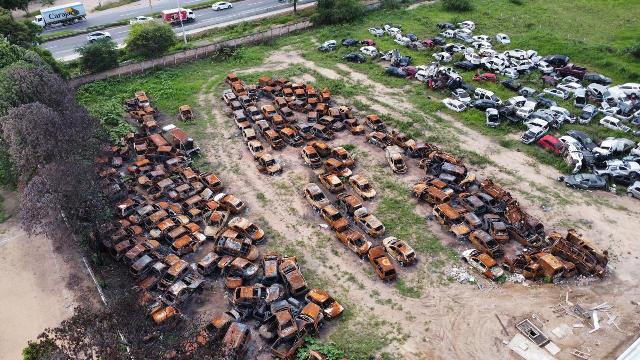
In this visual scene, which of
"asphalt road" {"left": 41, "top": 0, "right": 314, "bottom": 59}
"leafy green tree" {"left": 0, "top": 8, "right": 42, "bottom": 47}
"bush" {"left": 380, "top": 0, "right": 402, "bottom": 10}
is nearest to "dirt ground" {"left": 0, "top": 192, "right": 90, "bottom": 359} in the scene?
"leafy green tree" {"left": 0, "top": 8, "right": 42, "bottom": 47}

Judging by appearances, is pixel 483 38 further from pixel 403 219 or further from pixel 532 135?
pixel 403 219

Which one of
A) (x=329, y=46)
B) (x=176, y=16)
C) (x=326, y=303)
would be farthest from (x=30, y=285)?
(x=176, y=16)

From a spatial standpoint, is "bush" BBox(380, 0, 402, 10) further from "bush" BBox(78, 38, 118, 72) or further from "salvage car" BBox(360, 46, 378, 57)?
"bush" BBox(78, 38, 118, 72)

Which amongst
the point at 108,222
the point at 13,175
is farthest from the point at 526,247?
the point at 13,175

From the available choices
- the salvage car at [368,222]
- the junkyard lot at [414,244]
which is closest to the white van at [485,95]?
the junkyard lot at [414,244]

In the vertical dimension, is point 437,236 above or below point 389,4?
below

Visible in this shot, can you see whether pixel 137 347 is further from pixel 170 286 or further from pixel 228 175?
pixel 228 175
